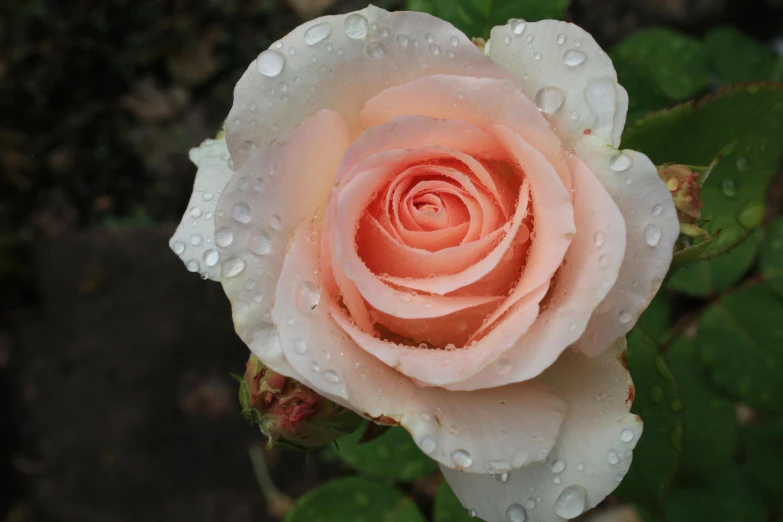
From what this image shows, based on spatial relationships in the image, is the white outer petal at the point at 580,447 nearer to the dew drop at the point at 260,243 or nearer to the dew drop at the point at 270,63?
the dew drop at the point at 260,243

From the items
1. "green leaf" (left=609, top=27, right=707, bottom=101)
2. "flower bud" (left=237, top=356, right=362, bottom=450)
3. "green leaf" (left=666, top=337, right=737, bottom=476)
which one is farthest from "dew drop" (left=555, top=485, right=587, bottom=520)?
"green leaf" (left=609, top=27, right=707, bottom=101)

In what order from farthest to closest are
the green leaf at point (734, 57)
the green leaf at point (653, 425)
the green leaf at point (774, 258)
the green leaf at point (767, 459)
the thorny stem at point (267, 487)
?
the thorny stem at point (267, 487), the green leaf at point (734, 57), the green leaf at point (767, 459), the green leaf at point (774, 258), the green leaf at point (653, 425)

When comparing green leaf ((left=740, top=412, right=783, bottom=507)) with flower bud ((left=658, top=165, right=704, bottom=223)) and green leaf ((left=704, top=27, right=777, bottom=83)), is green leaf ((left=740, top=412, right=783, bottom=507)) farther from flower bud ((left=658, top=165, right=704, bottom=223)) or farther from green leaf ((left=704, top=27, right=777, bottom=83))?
flower bud ((left=658, top=165, right=704, bottom=223))

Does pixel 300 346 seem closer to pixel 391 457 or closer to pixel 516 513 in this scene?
pixel 516 513

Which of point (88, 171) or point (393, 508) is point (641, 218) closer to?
point (393, 508)

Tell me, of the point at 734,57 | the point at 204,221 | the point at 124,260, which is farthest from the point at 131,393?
the point at 734,57

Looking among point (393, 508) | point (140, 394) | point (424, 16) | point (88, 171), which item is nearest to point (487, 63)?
point (424, 16)

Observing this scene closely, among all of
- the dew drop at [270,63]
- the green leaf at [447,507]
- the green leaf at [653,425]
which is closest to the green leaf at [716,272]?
→ the green leaf at [653,425]
